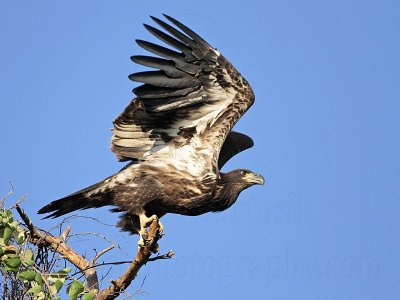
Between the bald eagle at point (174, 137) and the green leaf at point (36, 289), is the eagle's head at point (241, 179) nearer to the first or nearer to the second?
the bald eagle at point (174, 137)

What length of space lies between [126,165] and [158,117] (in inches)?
27.8

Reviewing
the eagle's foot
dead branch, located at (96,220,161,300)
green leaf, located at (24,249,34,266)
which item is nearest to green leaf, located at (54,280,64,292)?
green leaf, located at (24,249,34,266)

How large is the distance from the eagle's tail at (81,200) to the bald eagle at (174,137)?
10 millimetres

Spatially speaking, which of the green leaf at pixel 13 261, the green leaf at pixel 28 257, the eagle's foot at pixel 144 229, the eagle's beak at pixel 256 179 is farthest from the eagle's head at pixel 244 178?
the green leaf at pixel 13 261

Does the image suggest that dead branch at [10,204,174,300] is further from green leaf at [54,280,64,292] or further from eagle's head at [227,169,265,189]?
eagle's head at [227,169,265,189]

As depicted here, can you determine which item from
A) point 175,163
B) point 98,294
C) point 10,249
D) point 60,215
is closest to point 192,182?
point 175,163

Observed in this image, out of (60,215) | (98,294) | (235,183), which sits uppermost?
(235,183)

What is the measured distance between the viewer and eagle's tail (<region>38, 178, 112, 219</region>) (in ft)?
27.1

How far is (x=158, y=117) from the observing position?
27.2ft

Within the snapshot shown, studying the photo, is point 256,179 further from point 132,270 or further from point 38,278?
point 38,278

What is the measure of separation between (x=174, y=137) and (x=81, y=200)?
1181mm

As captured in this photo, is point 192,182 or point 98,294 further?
point 192,182

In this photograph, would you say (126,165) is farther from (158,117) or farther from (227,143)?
(227,143)

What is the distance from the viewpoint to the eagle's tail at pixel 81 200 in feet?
27.1
